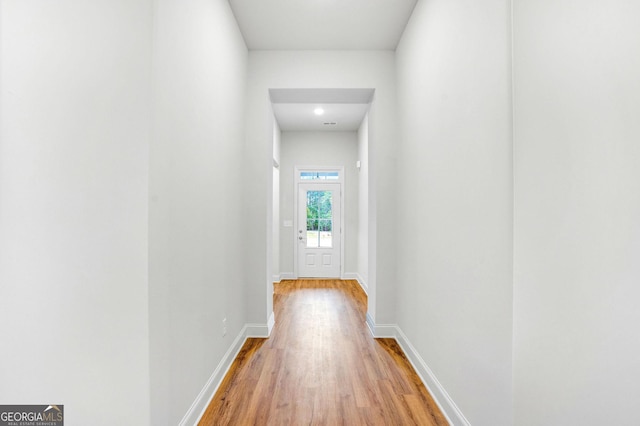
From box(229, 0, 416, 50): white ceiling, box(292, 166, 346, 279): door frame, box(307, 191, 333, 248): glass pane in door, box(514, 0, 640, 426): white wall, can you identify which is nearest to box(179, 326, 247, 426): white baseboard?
box(514, 0, 640, 426): white wall

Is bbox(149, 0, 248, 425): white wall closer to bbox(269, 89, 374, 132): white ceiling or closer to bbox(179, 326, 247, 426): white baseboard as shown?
bbox(179, 326, 247, 426): white baseboard

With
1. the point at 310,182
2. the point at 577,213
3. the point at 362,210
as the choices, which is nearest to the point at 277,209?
the point at 310,182

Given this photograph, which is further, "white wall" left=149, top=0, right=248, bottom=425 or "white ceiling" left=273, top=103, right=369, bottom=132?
"white ceiling" left=273, top=103, right=369, bottom=132

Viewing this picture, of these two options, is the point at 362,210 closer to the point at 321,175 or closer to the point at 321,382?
the point at 321,175

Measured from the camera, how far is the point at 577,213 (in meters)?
0.94

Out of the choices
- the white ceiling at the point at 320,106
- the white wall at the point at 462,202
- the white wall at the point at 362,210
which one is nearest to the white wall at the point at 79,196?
the white wall at the point at 462,202

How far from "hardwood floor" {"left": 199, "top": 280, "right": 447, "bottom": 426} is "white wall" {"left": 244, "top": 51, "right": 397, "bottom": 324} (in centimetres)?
41

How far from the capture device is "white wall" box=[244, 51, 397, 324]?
3.06 meters

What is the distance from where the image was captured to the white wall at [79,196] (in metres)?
1.25

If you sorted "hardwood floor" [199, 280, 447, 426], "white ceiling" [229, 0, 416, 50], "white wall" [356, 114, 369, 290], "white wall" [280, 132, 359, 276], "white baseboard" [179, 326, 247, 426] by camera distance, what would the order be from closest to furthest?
"white baseboard" [179, 326, 247, 426] → "hardwood floor" [199, 280, 447, 426] → "white ceiling" [229, 0, 416, 50] → "white wall" [356, 114, 369, 290] → "white wall" [280, 132, 359, 276]

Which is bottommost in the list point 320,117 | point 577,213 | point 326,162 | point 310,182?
point 577,213

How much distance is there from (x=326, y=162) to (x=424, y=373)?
440cm

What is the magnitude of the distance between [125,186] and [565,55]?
1704 mm

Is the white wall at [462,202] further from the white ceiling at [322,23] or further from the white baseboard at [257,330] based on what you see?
the white baseboard at [257,330]
